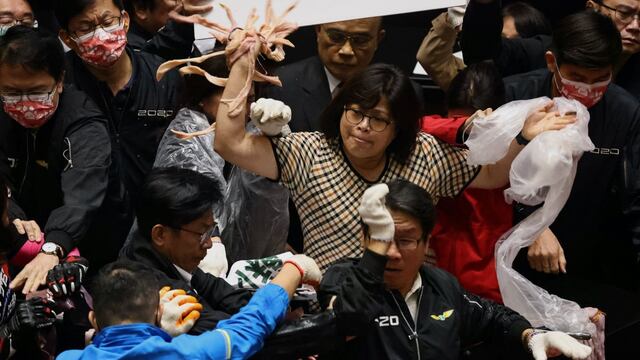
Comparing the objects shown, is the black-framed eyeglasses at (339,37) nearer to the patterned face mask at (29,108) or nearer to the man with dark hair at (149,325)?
the patterned face mask at (29,108)

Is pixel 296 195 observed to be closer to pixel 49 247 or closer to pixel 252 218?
pixel 252 218

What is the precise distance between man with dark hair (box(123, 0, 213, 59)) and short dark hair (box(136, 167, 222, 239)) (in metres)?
0.98

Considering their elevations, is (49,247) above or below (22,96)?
below

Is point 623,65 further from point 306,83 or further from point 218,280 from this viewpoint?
point 218,280

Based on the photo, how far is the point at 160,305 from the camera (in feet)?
10.7

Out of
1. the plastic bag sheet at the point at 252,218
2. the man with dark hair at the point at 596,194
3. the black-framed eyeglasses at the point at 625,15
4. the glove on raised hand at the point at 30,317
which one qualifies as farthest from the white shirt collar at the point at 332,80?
the glove on raised hand at the point at 30,317

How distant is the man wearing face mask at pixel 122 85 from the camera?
179 inches

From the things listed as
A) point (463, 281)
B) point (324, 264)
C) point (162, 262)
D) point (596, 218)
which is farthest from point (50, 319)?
point (596, 218)

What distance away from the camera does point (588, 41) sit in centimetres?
436

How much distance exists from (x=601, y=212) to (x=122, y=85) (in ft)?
6.81

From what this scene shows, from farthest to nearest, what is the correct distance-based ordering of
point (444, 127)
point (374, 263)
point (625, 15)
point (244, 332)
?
1. point (625, 15)
2. point (444, 127)
3. point (374, 263)
4. point (244, 332)

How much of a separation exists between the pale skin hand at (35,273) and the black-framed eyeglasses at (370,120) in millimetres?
1123

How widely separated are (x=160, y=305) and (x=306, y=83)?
5.59 ft

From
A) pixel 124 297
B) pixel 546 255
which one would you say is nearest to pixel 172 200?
pixel 124 297
